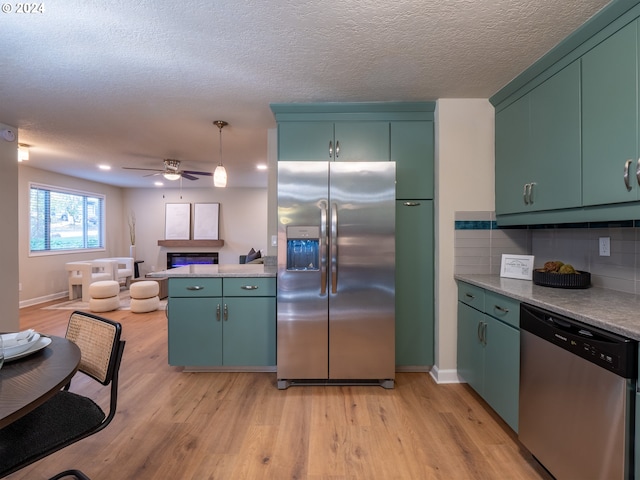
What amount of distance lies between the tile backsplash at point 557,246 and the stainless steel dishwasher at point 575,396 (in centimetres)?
72

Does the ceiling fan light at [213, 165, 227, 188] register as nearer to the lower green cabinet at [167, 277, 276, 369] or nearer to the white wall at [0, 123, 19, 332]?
the lower green cabinet at [167, 277, 276, 369]

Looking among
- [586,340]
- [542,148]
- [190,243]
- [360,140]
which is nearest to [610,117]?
[542,148]

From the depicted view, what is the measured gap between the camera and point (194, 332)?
2.74 m

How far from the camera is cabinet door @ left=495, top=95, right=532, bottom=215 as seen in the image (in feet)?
7.28

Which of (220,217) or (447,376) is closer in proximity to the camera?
(447,376)

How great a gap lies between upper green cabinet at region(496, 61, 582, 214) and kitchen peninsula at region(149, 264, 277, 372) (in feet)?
6.56

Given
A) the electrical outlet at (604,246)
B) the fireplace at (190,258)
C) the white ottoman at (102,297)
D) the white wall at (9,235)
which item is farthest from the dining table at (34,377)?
the fireplace at (190,258)

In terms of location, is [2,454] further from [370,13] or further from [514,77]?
[514,77]

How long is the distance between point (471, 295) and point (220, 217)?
21.0ft

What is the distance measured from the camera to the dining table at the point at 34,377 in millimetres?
878

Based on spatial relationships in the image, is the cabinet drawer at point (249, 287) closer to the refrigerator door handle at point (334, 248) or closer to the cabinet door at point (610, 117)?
the refrigerator door handle at point (334, 248)

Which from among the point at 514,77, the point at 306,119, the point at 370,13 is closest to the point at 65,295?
the point at 306,119

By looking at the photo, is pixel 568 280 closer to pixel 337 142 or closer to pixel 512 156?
pixel 512 156

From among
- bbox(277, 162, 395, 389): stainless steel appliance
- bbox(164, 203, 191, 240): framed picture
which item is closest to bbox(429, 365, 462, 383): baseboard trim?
bbox(277, 162, 395, 389): stainless steel appliance
